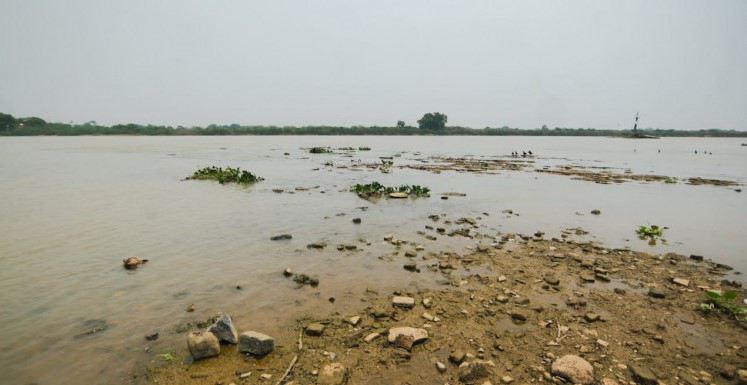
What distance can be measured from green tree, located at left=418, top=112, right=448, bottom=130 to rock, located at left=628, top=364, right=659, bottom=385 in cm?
16559

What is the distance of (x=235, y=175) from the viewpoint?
78.4 feet

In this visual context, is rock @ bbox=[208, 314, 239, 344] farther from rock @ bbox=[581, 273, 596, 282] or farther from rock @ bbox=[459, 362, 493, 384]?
rock @ bbox=[581, 273, 596, 282]

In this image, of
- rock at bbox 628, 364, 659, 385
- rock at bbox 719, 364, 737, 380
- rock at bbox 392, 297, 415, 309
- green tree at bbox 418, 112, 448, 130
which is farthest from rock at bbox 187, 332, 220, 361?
green tree at bbox 418, 112, 448, 130

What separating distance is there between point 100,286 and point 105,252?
8.54 ft

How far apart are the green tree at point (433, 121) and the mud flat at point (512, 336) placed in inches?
6359

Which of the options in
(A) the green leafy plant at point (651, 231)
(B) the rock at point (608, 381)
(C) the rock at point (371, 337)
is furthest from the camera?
(A) the green leafy plant at point (651, 231)

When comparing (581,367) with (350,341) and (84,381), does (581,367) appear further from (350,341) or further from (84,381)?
(84,381)

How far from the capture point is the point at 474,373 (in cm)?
467

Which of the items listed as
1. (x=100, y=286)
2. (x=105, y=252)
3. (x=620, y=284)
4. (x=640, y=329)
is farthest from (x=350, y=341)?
(x=105, y=252)

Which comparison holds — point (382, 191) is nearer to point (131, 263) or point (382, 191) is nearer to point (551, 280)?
point (551, 280)

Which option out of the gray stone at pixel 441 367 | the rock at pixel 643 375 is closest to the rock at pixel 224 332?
the gray stone at pixel 441 367

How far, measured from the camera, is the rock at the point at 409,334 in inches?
213

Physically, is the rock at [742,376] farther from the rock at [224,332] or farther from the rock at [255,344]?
the rock at [224,332]

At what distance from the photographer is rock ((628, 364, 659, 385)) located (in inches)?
180
